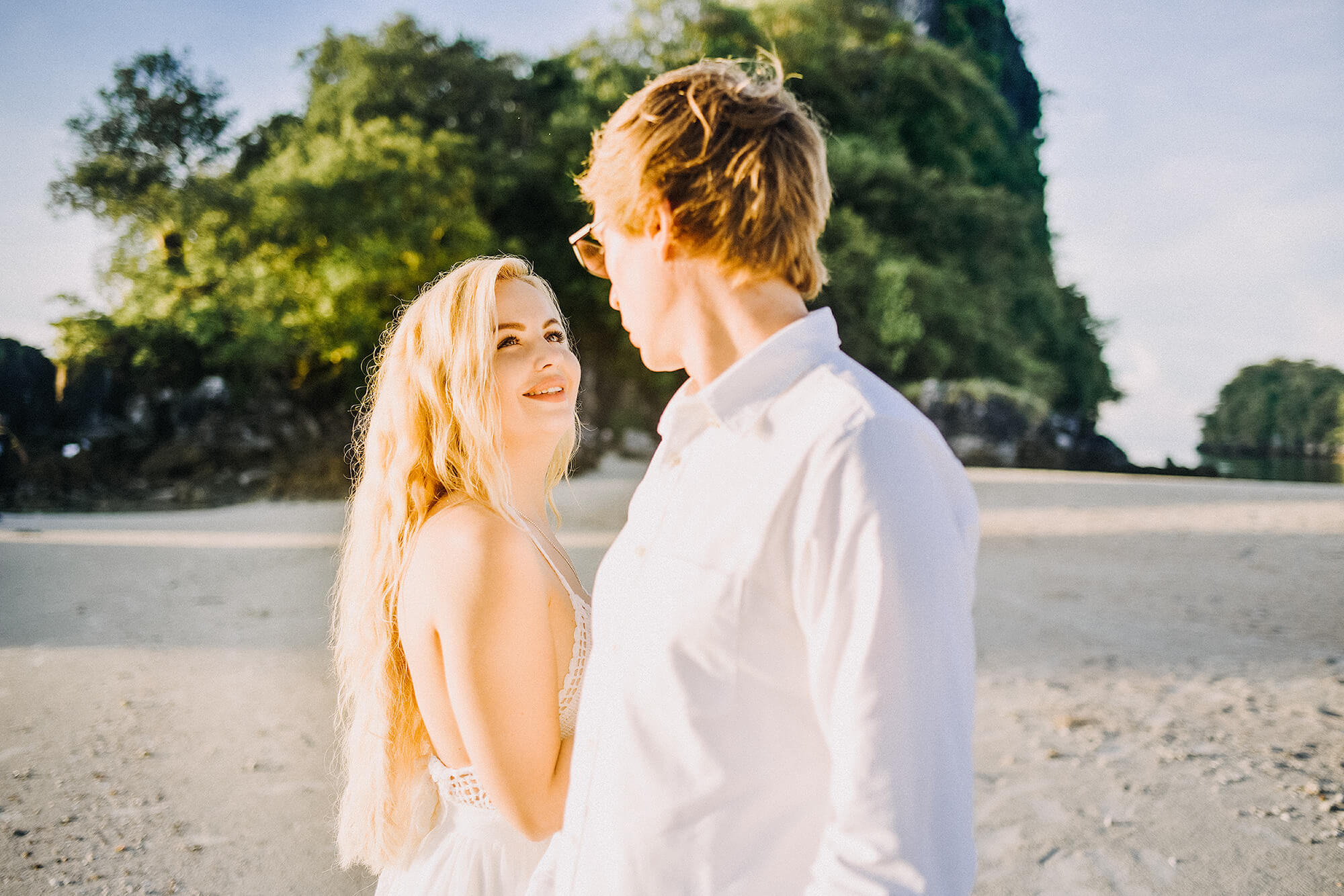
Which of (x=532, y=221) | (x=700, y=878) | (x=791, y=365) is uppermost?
(x=532, y=221)

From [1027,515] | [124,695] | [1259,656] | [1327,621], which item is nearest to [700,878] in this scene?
[124,695]

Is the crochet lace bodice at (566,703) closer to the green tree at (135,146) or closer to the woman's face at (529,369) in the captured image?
the woman's face at (529,369)

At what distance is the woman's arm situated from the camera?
1449mm

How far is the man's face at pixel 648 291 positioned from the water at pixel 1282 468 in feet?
83.6

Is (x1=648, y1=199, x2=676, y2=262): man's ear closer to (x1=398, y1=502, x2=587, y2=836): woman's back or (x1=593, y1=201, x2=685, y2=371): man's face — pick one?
(x1=593, y1=201, x2=685, y2=371): man's face

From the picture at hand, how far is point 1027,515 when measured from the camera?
12641 mm

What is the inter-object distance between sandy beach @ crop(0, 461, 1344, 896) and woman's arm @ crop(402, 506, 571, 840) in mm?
2402

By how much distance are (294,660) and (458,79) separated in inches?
731

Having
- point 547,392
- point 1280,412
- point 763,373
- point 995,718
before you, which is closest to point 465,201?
point 995,718

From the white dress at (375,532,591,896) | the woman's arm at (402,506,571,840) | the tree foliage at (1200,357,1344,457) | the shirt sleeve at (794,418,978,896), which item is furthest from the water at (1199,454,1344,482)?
the shirt sleeve at (794,418,978,896)

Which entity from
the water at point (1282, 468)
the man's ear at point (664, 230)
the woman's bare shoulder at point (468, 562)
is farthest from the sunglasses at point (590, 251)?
the water at point (1282, 468)

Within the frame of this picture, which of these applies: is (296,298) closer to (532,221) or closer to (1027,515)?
(532,221)

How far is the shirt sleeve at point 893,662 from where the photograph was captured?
0.86 m

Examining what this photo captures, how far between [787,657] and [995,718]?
14.9 ft
